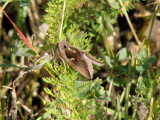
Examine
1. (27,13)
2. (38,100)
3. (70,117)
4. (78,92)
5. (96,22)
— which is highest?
(27,13)

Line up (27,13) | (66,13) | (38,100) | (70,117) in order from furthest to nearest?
(27,13), (38,100), (66,13), (70,117)

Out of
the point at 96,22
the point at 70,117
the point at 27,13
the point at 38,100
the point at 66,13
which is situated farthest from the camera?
the point at 27,13

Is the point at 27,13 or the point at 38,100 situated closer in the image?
the point at 38,100

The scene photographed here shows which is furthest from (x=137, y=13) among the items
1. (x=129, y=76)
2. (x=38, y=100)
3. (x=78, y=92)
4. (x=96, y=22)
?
(x=78, y=92)

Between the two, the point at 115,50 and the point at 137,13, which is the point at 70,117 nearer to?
the point at 115,50

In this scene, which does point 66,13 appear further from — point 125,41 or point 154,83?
point 125,41

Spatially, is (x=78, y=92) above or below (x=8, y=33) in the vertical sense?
below

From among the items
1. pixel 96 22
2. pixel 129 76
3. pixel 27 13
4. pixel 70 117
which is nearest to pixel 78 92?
pixel 70 117
